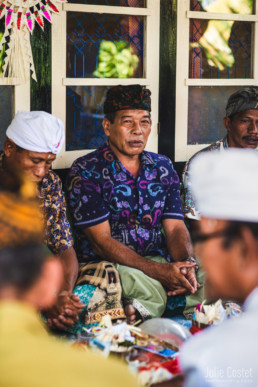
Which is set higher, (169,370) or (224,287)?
(224,287)

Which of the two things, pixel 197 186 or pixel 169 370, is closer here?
pixel 197 186

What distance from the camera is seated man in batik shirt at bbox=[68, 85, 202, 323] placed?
4039 mm

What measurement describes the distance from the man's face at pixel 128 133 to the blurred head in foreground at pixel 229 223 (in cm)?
238

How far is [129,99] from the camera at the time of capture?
168 inches

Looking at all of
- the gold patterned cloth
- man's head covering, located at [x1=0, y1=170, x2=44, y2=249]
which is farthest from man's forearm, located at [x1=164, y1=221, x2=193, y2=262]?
man's head covering, located at [x1=0, y1=170, x2=44, y2=249]

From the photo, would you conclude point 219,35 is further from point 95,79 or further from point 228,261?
point 228,261

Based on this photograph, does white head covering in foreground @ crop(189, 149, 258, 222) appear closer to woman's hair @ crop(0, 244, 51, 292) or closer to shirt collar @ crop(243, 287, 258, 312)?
shirt collar @ crop(243, 287, 258, 312)

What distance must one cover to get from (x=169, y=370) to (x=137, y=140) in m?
2.19

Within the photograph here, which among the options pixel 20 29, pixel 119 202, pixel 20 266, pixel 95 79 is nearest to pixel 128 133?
pixel 119 202

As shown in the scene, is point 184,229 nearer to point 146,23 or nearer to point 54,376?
point 146,23

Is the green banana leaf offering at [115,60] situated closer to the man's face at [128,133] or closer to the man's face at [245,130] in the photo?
the man's face at [128,133]

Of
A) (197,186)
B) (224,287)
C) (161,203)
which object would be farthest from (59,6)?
(224,287)

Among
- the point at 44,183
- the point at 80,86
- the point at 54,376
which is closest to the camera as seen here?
the point at 54,376

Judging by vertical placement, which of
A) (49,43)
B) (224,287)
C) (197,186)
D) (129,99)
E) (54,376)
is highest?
(49,43)
